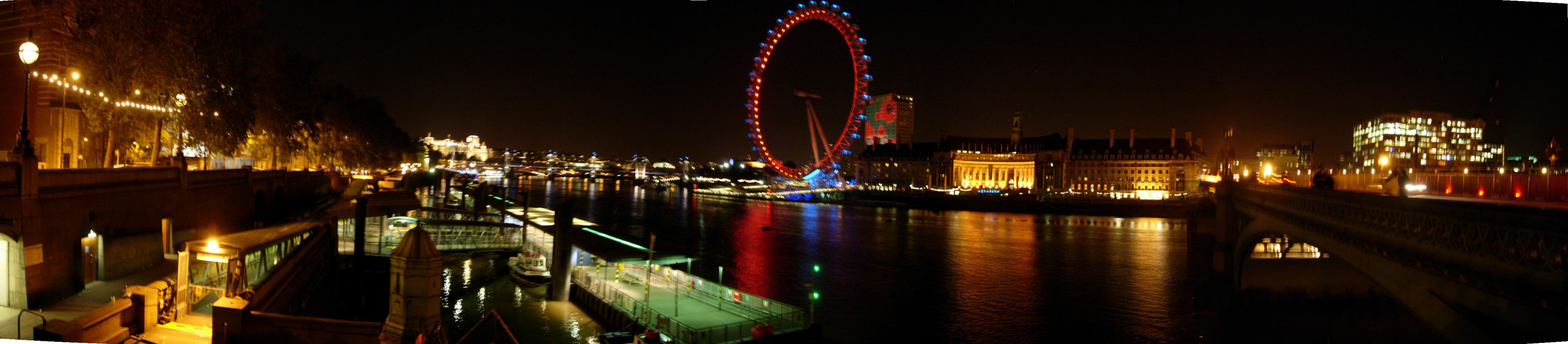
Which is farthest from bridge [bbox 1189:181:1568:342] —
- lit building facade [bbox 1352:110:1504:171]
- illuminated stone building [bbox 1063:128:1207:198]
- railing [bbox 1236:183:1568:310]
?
illuminated stone building [bbox 1063:128:1207:198]

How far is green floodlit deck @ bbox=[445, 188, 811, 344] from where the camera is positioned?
16.4 metres

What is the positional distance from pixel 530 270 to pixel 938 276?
60.0 ft

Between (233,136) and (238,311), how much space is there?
19.9 metres

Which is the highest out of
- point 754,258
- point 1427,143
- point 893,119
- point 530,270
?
point 893,119

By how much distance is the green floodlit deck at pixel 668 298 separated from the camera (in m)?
16.4

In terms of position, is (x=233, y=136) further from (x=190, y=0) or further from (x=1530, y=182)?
(x=1530, y=182)

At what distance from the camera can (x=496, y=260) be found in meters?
27.5

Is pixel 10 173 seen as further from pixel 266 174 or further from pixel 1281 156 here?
pixel 1281 156

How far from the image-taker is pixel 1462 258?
27.8ft

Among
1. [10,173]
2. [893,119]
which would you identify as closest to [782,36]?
[10,173]

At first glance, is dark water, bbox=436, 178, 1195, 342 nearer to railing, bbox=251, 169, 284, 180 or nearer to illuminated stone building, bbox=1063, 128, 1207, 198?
railing, bbox=251, 169, 284, 180

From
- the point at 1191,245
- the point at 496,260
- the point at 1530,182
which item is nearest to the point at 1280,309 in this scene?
the point at 1530,182

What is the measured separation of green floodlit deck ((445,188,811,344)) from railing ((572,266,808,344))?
17 millimetres

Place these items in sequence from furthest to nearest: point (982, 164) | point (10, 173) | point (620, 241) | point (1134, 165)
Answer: point (982, 164), point (1134, 165), point (620, 241), point (10, 173)
